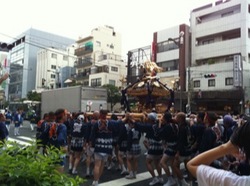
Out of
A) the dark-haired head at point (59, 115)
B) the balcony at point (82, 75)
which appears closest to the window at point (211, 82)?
the balcony at point (82, 75)

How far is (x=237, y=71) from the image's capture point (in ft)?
90.4

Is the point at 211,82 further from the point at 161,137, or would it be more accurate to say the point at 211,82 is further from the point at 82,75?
the point at 82,75

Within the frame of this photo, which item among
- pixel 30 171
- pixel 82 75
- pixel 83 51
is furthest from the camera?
pixel 83 51

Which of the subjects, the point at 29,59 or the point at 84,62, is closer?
the point at 84,62

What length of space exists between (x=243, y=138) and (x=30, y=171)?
1719 millimetres

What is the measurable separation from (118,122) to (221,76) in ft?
80.3

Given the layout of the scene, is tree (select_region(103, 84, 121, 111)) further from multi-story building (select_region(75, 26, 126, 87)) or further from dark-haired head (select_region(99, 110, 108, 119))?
dark-haired head (select_region(99, 110, 108, 119))

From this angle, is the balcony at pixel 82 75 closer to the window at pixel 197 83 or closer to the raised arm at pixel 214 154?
the window at pixel 197 83

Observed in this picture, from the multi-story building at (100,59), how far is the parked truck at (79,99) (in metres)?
23.5

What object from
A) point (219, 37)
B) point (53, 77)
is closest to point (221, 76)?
point (219, 37)

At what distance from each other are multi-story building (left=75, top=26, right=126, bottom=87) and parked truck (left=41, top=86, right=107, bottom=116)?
77.1 ft

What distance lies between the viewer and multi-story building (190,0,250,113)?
2806cm

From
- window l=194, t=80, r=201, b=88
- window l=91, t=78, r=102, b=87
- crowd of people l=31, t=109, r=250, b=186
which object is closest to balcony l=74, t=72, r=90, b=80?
window l=91, t=78, r=102, b=87

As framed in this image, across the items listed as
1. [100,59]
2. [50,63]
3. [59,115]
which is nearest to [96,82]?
[100,59]
